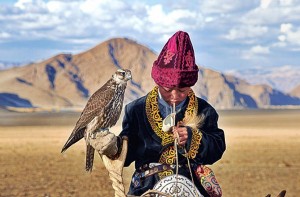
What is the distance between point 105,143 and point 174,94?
59 cm

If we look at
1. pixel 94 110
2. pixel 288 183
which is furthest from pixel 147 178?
pixel 288 183


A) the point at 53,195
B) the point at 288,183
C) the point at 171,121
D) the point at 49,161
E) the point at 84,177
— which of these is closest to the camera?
the point at 171,121

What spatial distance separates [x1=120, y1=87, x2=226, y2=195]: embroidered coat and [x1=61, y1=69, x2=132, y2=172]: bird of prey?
0.21 metres

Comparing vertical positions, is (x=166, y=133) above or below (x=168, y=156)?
above

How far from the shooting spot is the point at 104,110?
3.75 metres

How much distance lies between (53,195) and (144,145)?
11.9m

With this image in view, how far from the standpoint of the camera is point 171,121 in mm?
3672

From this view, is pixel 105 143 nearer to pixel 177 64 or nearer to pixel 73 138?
pixel 73 138

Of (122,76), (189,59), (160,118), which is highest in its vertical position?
(189,59)

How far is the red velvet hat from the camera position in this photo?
149 inches

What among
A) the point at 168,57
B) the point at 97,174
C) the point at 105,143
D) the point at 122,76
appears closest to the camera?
the point at 105,143

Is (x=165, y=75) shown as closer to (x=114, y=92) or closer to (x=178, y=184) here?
(x=114, y=92)

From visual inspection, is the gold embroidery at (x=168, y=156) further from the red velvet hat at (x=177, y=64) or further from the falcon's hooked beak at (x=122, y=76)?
the falcon's hooked beak at (x=122, y=76)

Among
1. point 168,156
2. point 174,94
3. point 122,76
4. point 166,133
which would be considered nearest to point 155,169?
point 168,156
